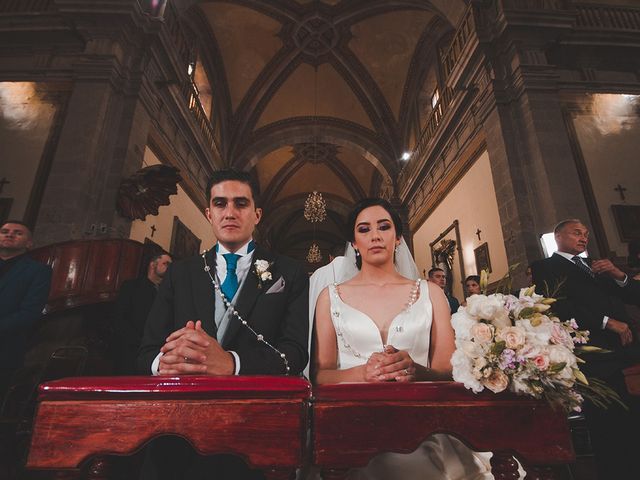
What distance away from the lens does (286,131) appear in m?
15.9

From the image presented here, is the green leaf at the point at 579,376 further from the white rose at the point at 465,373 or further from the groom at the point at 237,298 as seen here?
the groom at the point at 237,298

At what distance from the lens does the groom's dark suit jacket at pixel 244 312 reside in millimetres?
1656

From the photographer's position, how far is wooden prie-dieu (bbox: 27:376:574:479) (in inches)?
38.9

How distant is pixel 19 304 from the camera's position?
10.5 ft

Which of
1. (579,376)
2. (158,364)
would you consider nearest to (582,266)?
(579,376)

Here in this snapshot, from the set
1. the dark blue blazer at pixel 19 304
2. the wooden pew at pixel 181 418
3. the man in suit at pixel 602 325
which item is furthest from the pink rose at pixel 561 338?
the dark blue blazer at pixel 19 304

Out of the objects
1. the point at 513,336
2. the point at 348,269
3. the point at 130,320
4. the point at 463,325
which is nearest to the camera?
the point at 513,336

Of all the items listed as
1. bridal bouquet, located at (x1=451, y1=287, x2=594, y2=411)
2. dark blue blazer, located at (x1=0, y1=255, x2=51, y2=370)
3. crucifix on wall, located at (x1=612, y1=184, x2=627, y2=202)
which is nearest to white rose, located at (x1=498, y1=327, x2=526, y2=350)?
bridal bouquet, located at (x1=451, y1=287, x2=594, y2=411)

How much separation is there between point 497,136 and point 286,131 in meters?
10.5

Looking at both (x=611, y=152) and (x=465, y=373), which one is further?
(x=611, y=152)

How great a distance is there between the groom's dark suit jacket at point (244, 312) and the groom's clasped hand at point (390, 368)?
313 millimetres

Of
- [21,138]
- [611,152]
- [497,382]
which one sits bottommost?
[497,382]

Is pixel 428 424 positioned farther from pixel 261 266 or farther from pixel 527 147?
pixel 527 147

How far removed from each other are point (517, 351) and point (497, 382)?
162 mm
